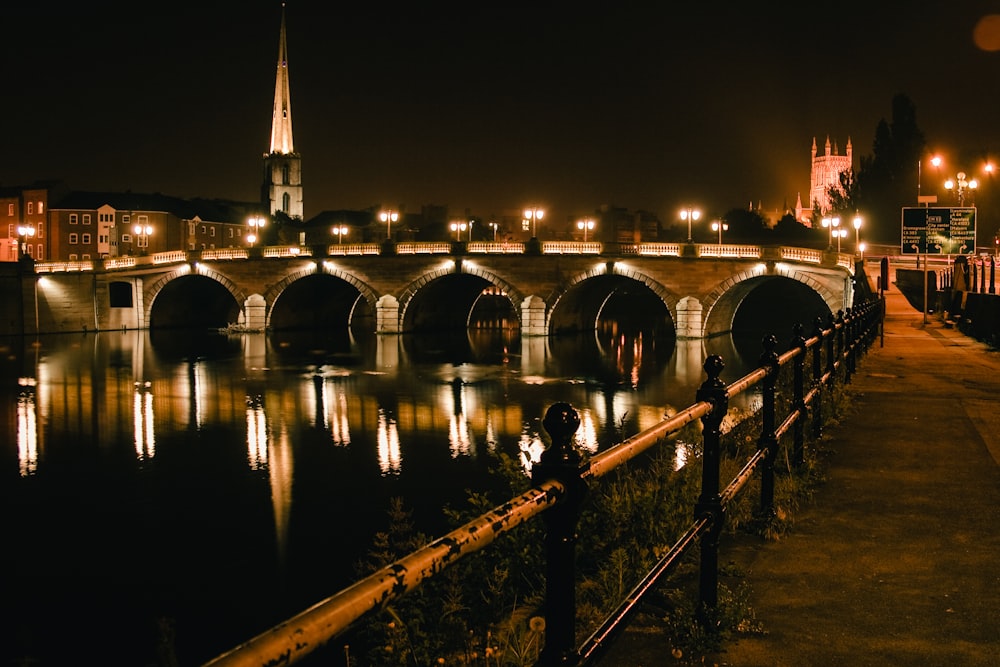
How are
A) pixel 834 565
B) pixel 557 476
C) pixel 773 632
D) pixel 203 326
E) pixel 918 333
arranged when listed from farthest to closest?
1. pixel 203 326
2. pixel 918 333
3. pixel 834 565
4. pixel 773 632
5. pixel 557 476

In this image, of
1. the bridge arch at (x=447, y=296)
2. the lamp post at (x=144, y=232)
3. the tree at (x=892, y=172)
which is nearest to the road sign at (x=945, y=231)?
Result: the bridge arch at (x=447, y=296)

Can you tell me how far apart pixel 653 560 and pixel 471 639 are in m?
1.26

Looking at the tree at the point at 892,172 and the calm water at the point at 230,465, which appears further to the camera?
the tree at the point at 892,172

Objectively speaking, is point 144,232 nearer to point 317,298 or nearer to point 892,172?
point 317,298

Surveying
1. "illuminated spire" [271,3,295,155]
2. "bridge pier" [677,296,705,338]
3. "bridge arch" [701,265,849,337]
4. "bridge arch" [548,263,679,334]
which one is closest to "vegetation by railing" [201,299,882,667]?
"bridge arch" [701,265,849,337]

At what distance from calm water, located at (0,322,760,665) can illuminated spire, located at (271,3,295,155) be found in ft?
239

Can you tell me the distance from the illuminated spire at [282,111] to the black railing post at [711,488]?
111953 mm

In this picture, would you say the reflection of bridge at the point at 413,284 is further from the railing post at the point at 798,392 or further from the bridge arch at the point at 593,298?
the railing post at the point at 798,392

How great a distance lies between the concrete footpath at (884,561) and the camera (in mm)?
3957

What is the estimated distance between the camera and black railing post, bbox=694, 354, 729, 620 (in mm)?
4207

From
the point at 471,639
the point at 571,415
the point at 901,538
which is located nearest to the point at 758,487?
the point at 901,538

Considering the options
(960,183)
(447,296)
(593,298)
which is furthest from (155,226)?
(960,183)

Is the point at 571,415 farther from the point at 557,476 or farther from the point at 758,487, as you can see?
the point at 758,487

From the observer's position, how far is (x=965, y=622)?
13.8ft
